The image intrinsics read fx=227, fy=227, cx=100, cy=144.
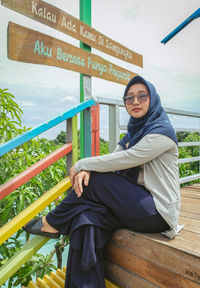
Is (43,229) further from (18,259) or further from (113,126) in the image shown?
(113,126)

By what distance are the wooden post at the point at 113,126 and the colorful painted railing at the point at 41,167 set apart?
0.27 metres

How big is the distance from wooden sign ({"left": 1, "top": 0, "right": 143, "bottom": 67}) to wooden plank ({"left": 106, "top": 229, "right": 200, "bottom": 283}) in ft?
4.72

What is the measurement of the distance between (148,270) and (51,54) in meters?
1.44

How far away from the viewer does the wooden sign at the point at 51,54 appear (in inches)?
53.1

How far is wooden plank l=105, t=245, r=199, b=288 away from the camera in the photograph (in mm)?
1047

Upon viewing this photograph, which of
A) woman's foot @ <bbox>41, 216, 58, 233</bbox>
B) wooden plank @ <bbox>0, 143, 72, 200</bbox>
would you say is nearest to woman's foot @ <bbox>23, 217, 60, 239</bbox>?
woman's foot @ <bbox>41, 216, 58, 233</bbox>

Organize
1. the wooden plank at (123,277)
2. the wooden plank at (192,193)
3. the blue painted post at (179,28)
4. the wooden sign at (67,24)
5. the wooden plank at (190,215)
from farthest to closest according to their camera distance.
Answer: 1. the blue painted post at (179,28)
2. the wooden plank at (192,193)
3. the wooden plank at (190,215)
4. the wooden sign at (67,24)
5. the wooden plank at (123,277)

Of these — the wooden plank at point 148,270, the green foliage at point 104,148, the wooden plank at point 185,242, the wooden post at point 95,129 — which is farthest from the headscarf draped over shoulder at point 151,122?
the green foliage at point 104,148

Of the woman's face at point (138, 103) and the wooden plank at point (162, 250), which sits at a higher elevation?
the woman's face at point (138, 103)

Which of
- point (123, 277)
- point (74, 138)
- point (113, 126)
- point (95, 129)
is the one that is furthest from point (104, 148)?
point (123, 277)

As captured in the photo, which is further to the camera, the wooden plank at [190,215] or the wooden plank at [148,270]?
the wooden plank at [190,215]

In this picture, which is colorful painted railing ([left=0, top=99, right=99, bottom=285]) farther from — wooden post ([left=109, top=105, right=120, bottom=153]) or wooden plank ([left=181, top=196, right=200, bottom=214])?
wooden plank ([left=181, top=196, right=200, bottom=214])

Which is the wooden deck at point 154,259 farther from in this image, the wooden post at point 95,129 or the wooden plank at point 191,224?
the wooden post at point 95,129

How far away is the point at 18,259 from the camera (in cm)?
133
